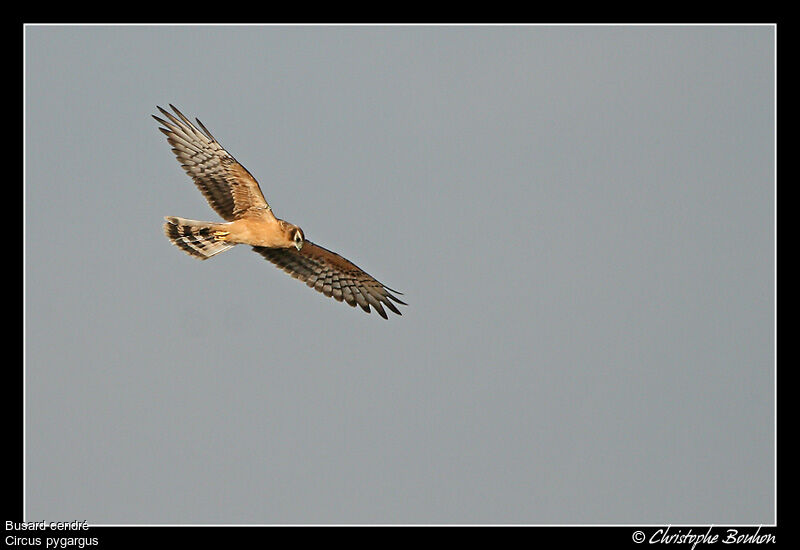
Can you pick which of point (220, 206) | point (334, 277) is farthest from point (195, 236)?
point (334, 277)

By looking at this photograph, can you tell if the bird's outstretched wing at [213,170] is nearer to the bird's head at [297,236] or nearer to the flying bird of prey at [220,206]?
the flying bird of prey at [220,206]

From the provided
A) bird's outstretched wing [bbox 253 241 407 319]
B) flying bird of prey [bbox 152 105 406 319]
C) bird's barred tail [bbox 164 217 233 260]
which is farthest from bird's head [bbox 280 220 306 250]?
bird's outstretched wing [bbox 253 241 407 319]

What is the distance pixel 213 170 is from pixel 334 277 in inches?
99.5

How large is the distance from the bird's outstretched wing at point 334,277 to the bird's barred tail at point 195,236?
1.63 meters

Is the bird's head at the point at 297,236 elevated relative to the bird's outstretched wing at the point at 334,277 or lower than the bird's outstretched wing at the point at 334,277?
elevated

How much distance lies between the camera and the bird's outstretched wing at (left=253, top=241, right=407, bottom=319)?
586 inches

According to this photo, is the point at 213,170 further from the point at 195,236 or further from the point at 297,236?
the point at 297,236

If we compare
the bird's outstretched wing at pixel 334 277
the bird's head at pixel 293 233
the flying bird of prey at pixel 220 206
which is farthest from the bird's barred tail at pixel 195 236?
the bird's outstretched wing at pixel 334 277

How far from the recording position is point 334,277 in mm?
15125

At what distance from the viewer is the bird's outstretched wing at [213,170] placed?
43.3 ft
